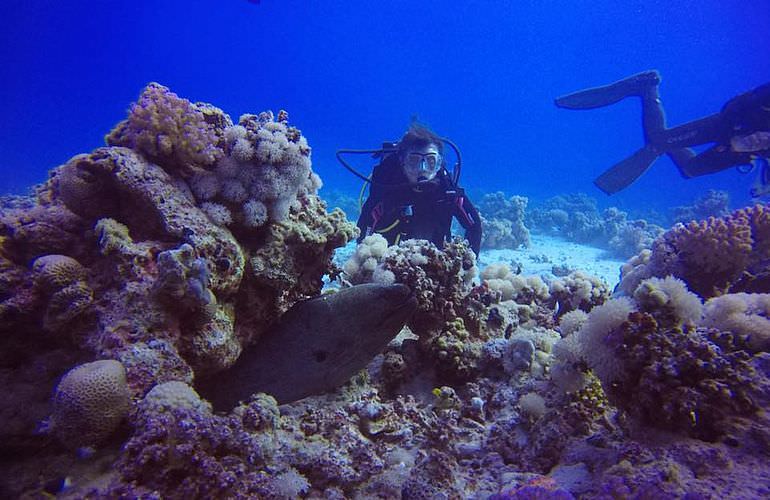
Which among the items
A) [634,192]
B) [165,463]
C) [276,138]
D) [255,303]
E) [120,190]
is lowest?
[165,463]

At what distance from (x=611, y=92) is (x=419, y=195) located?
638 inches

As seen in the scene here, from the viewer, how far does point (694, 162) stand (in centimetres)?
1306

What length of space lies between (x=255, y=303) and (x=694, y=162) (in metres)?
16.8

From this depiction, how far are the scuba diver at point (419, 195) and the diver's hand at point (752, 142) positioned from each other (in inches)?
371

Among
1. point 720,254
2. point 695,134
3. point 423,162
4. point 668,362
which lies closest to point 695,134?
point 695,134

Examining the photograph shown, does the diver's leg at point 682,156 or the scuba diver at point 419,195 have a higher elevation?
the diver's leg at point 682,156

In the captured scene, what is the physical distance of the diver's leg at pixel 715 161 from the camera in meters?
11.4

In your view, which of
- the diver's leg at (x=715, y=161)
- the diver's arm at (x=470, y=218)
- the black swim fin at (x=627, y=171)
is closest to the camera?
the diver's arm at (x=470, y=218)

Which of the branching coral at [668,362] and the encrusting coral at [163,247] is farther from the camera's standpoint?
the encrusting coral at [163,247]

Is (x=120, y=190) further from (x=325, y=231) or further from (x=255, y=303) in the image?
(x=325, y=231)

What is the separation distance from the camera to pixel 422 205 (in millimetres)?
8195

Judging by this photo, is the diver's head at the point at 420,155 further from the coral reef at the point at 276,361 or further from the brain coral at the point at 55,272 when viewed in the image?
the brain coral at the point at 55,272

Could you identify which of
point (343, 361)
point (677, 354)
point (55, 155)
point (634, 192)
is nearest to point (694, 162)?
point (677, 354)

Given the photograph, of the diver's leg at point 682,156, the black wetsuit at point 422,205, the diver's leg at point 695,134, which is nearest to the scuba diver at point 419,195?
the black wetsuit at point 422,205
